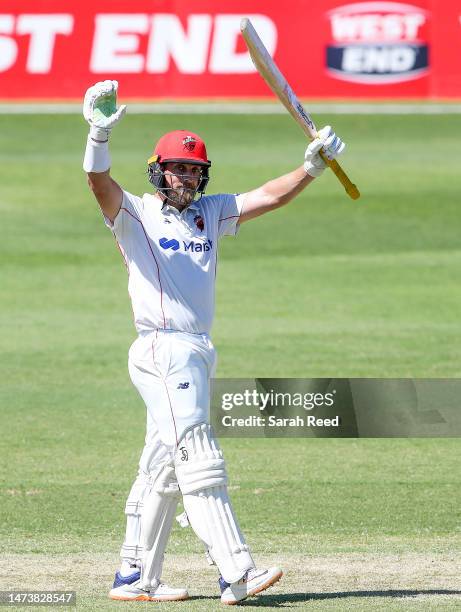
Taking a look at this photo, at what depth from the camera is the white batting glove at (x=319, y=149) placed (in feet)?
22.4

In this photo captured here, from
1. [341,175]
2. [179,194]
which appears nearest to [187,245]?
[179,194]

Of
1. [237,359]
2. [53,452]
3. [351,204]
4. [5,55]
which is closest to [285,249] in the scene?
[351,204]

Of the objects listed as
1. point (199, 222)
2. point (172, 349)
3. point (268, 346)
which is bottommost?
point (268, 346)

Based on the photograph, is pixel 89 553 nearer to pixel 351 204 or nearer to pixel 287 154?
pixel 351 204

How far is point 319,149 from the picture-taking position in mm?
6836

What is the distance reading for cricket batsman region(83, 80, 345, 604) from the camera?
6320 mm

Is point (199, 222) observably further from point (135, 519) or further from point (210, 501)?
point (135, 519)

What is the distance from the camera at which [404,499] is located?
8602mm

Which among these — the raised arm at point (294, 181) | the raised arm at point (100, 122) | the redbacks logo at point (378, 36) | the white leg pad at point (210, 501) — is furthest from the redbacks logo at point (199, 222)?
the redbacks logo at point (378, 36)

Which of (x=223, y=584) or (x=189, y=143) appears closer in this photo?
(x=223, y=584)

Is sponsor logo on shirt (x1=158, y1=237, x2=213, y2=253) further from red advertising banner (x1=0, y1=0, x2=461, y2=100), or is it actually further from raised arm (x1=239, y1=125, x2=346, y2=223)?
red advertising banner (x1=0, y1=0, x2=461, y2=100)

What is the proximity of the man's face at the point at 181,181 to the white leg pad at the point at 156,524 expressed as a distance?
130cm

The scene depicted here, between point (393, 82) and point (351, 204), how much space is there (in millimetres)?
6947

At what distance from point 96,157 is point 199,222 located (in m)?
0.67
